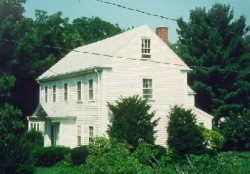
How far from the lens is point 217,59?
41.7 meters

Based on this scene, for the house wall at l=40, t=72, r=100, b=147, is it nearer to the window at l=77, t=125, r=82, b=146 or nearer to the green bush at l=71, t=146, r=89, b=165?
the window at l=77, t=125, r=82, b=146

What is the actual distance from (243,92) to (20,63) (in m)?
23.7

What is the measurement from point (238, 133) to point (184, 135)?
983cm

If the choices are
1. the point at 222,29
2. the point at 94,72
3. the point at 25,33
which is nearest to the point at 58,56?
the point at 25,33

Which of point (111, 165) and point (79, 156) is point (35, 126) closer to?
point (79, 156)

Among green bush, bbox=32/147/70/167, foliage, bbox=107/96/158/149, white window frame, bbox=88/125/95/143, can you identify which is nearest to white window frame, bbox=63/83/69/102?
white window frame, bbox=88/125/95/143

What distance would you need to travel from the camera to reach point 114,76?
26.9 metres

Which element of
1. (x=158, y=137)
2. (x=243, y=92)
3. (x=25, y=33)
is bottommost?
(x=158, y=137)

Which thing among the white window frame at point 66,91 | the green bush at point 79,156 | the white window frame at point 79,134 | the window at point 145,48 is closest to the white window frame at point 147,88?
the window at point 145,48

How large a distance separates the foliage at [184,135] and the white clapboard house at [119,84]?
2.71 metres

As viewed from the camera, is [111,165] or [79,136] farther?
[79,136]

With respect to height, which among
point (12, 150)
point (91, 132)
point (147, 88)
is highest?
point (147, 88)

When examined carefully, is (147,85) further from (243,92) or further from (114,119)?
(243,92)

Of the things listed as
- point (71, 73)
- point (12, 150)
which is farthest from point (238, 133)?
point (12, 150)
